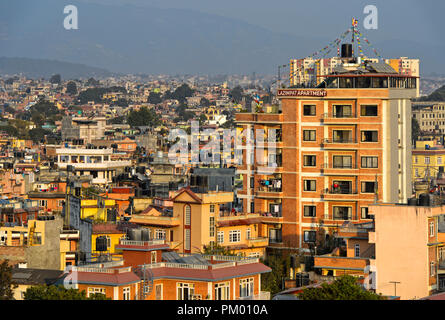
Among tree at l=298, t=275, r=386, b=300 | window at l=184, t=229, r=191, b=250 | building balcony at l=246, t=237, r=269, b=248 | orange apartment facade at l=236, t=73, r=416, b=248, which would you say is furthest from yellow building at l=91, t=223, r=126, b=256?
tree at l=298, t=275, r=386, b=300

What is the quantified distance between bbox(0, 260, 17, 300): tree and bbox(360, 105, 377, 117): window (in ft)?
54.9

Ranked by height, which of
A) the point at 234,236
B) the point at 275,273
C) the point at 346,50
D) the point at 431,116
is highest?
the point at 431,116

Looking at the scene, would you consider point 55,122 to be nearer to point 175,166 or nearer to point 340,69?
point 175,166

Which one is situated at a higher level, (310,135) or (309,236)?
(310,135)

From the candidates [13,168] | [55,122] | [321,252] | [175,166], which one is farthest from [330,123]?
[55,122]

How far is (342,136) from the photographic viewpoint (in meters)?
50.6

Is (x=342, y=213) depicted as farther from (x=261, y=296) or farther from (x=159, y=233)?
(x=261, y=296)

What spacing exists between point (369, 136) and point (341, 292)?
18781 millimetres

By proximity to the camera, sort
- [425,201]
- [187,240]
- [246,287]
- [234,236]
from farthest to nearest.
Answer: [234,236] < [187,240] < [425,201] < [246,287]

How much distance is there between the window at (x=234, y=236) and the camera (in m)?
47.0

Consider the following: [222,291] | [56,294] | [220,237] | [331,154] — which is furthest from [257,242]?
[56,294]

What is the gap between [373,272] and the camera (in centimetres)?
3706

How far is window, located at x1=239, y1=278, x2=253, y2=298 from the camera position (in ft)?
116
